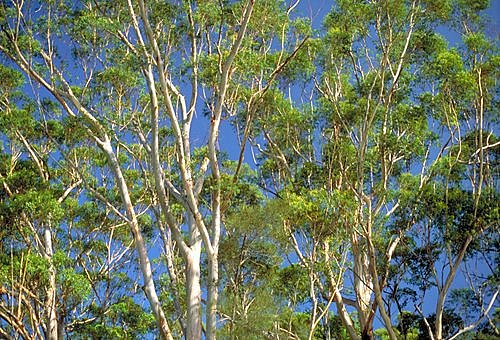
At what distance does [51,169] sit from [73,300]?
3260mm

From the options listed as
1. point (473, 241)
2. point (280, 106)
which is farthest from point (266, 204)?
point (473, 241)

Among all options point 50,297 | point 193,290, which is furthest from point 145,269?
point 50,297

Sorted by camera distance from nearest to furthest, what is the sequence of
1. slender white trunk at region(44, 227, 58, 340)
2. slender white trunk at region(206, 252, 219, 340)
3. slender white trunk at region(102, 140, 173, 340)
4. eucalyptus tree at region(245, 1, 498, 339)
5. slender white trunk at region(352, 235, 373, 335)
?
slender white trunk at region(206, 252, 219, 340) < slender white trunk at region(102, 140, 173, 340) < eucalyptus tree at region(245, 1, 498, 339) < slender white trunk at region(352, 235, 373, 335) < slender white trunk at region(44, 227, 58, 340)

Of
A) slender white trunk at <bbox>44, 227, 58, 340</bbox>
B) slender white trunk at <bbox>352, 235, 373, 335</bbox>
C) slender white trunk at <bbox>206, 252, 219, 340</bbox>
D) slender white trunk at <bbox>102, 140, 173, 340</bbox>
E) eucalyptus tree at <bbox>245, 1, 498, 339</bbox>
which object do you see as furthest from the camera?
slender white trunk at <bbox>44, 227, 58, 340</bbox>

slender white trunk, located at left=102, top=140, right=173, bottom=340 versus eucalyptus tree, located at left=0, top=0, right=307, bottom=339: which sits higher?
eucalyptus tree, located at left=0, top=0, right=307, bottom=339

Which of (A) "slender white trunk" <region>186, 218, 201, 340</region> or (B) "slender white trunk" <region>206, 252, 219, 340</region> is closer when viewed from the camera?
(B) "slender white trunk" <region>206, 252, 219, 340</region>

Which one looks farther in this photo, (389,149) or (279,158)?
(279,158)

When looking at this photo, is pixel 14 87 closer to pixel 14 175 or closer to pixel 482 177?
pixel 14 175

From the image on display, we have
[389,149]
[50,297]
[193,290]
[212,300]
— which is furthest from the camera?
[50,297]

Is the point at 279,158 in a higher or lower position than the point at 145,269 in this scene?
higher

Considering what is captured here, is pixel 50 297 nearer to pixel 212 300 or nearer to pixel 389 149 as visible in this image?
pixel 212 300

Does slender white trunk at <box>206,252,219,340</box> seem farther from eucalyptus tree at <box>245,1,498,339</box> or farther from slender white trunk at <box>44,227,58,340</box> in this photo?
slender white trunk at <box>44,227,58,340</box>

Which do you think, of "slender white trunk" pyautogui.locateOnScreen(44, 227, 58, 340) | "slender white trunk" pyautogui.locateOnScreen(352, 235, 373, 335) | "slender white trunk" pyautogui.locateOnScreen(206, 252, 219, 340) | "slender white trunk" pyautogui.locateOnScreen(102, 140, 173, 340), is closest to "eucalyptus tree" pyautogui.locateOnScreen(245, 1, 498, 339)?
"slender white trunk" pyautogui.locateOnScreen(352, 235, 373, 335)

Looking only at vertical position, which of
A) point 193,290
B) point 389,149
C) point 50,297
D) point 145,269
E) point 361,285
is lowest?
point 193,290
